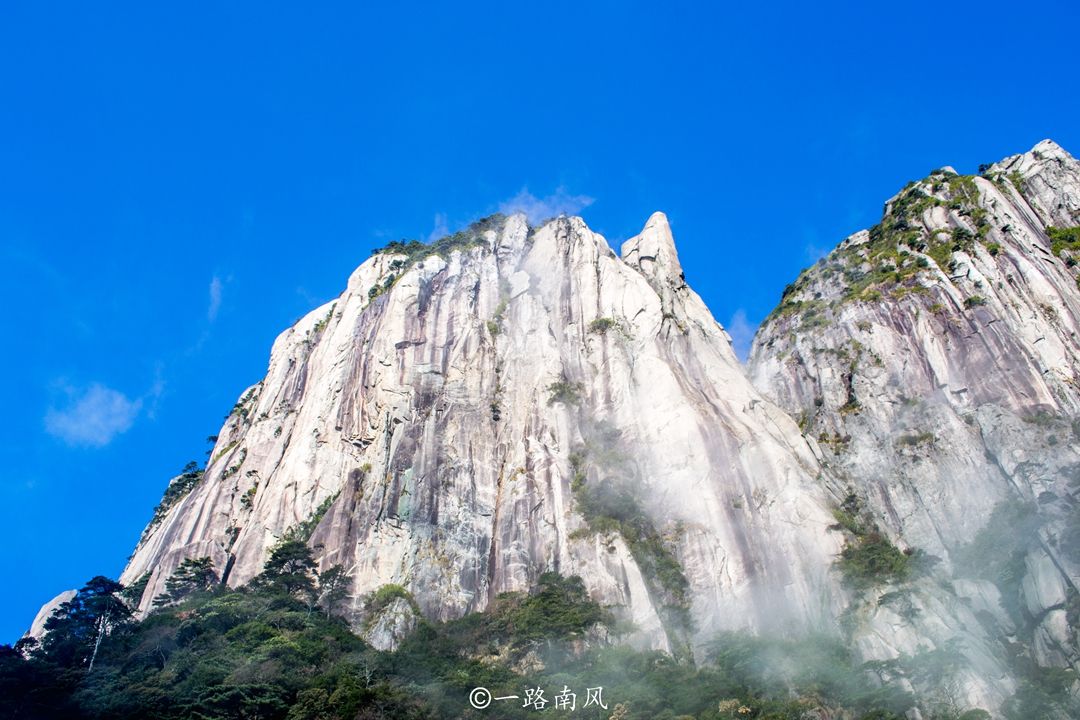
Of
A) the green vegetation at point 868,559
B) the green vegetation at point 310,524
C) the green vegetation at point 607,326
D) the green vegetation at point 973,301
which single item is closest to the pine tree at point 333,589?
the green vegetation at point 310,524

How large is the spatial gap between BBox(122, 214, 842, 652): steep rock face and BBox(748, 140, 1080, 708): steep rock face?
11.6 feet

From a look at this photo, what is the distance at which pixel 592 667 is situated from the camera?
117ft

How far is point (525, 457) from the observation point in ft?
159

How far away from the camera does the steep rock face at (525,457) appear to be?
40.9 m

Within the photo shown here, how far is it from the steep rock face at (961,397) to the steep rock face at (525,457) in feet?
11.6

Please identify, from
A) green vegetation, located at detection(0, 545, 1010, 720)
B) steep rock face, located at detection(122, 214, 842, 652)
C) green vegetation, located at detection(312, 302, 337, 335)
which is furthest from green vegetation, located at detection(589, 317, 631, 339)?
green vegetation, located at detection(312, 302, 337, 335)

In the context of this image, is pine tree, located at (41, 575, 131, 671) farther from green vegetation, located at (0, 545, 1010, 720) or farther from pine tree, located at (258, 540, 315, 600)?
pine tree, located at (258, 540, 315, 600)

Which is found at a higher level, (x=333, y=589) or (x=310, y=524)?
(x=310, y=524)

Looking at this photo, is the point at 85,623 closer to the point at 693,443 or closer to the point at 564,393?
the point at 564,393

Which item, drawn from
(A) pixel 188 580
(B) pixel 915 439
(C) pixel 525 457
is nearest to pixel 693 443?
(C) pixel 525 457

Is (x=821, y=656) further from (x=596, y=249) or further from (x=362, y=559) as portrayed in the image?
(x=596, y=249)

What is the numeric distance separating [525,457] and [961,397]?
2246 cm

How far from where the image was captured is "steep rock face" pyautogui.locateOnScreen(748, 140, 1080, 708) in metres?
35.2

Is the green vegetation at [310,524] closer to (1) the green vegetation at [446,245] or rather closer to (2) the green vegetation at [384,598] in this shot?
(2) the green vegetation at [384,598]
